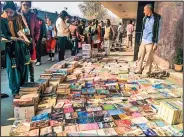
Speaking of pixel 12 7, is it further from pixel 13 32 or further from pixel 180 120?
pixel 180 120

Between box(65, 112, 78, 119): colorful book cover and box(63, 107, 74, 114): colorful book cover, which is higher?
box(63, 107, 74, 114): colorful book cover

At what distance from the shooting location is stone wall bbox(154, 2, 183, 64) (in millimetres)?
4094

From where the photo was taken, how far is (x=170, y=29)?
445 centimetres

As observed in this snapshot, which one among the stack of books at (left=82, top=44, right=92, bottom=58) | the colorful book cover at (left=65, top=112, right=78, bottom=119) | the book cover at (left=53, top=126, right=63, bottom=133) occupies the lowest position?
the book cover at (left=53, top=126, right=63, bottom=133)

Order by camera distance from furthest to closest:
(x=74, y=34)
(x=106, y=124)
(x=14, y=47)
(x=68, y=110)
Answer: (x=74, y=34) → (x=14, y=47) → (x=68, y=110) → (x=106, y=124)

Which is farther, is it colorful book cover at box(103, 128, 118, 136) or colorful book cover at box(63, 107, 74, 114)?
colorful book cover at box(63, 107, 74, 114)

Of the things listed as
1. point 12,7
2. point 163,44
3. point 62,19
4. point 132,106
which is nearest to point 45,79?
point 12,7

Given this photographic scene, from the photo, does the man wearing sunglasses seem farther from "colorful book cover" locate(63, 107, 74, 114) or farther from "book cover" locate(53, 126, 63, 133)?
"book cover" locate(53, 126, 63, 133)

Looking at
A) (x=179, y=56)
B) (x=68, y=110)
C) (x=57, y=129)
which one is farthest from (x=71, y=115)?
(x=179, y=56)

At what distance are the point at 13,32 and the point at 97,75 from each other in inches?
73.1

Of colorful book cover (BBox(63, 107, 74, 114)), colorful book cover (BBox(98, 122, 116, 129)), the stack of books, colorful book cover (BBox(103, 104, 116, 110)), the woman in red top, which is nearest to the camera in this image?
colorful book cover (BBox(98, 122, 116, 129))

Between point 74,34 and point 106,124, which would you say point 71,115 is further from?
point 74,34

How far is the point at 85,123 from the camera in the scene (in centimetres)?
209

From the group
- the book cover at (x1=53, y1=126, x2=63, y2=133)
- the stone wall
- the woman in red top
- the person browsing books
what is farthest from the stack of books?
Answer: the book cover at (x1=53, y1=126, x2=63, y2=133)
